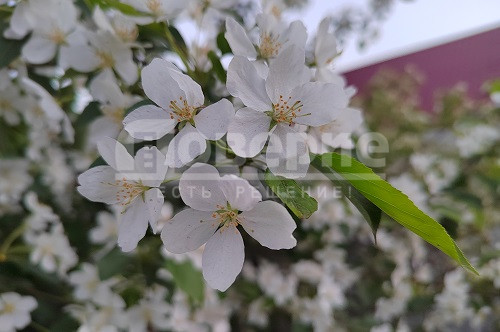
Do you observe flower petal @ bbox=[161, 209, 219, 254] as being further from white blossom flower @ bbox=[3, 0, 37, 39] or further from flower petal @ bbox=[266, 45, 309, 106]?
white blossom flower @ bbox=[3, 0, 37, 39]

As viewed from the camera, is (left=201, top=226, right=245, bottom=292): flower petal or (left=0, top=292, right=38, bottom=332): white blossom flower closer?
(left=201, top=226, right=245, bottom=292): flower petal

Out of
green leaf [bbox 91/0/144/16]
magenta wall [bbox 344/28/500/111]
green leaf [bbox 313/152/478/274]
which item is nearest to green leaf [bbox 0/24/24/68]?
green leaf [bbox 91/0/144/16]

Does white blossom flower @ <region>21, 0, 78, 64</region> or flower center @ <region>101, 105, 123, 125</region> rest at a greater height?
white blossom flower @ <region>21, 0, 78, 64</region>

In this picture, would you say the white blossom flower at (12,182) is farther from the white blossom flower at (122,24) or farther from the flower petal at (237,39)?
the flower petal at (237,39)

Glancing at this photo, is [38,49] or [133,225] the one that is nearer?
[133,225]

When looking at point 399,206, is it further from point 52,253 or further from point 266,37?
point 52,253

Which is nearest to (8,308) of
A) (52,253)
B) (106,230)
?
(52,253)
